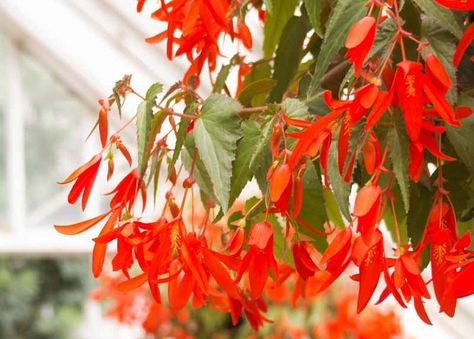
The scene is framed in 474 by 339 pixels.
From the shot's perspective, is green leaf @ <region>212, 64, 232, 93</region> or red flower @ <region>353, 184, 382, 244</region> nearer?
red flower @ <region>353, 184, 382, 244</region>

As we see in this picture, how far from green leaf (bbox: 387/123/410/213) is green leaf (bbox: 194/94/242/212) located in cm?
8

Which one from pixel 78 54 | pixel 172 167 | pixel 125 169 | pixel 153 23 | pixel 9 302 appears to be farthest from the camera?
pixel 9 302

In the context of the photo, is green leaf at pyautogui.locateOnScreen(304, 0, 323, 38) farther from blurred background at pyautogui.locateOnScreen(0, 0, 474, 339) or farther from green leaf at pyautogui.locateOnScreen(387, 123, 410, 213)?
blurred background at pyautogui.locateOnScreen(0, 0, 474, 339)

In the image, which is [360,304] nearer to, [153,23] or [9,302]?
[153,23]

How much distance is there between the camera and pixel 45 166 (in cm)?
416

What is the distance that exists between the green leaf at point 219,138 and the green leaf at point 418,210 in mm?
112

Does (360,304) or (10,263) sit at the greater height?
(360,304)

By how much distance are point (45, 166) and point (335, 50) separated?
384 cm

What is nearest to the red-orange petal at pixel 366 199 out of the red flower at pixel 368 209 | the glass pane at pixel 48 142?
the red flower at pixel 368 209

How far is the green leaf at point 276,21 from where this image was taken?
0.56 m

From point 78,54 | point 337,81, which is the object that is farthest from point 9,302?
point 337,81

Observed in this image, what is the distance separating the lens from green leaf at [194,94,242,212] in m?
0.44

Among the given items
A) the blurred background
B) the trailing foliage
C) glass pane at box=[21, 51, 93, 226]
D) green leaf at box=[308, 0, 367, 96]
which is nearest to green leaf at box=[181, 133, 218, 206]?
the trailing foliage

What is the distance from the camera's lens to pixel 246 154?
469mm
